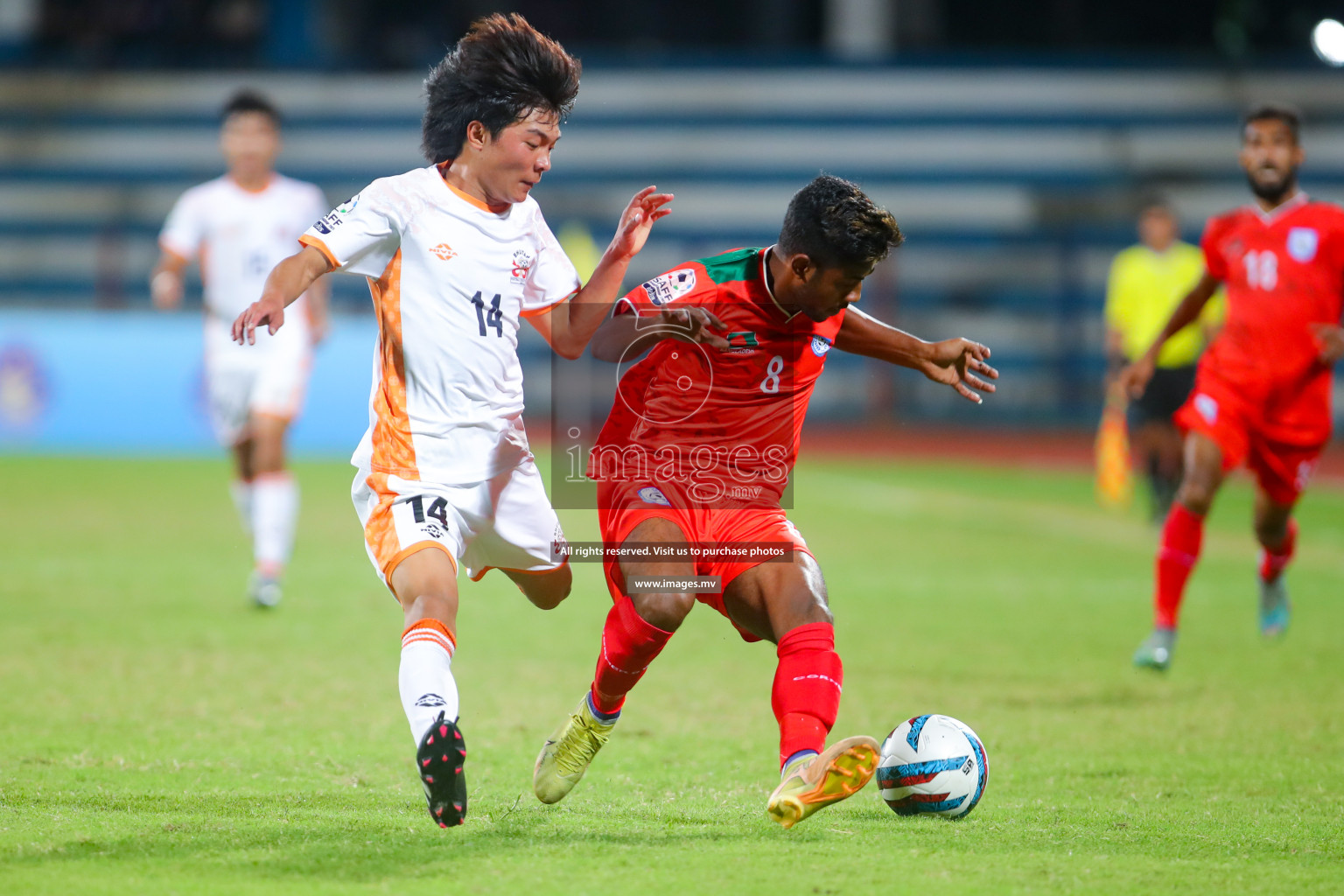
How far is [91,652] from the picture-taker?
6.41 meters

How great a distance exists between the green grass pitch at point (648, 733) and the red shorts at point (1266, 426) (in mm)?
837

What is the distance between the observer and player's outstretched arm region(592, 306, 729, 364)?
4.14 metres

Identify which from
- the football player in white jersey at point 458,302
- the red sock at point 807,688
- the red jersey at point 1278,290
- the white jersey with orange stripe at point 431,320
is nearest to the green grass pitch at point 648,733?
the red sock at point 807,688

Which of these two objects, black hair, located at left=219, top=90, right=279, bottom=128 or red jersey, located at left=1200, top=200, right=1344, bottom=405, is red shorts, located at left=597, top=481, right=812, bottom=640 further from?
black hair, located at left=219, top=90, right=279, bottom=128

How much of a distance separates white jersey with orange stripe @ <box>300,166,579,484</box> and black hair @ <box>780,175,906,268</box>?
82cm

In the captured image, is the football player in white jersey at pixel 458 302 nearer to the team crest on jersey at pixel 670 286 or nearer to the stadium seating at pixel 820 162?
the team crest on jersey at pixel 670 286

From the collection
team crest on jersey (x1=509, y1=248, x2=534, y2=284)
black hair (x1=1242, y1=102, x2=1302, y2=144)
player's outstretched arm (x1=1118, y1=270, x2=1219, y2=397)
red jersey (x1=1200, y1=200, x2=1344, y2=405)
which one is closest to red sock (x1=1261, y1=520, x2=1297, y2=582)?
red jersey (x1=1200, y1=200, x2=1344, y2=405)

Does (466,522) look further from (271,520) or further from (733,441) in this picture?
(271,520)

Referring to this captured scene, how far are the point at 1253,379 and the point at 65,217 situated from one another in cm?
2093

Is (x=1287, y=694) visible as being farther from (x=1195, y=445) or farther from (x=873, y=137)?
(x=873, y=137)

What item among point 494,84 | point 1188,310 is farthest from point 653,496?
point 1188,310

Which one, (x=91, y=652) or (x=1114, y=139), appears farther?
(x=1114, y=139)

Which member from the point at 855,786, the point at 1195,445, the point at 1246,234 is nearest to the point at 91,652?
the point at 855,786

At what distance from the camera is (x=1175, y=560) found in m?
6.67
